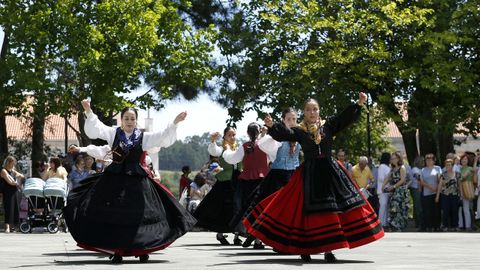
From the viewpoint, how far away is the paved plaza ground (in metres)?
12.2

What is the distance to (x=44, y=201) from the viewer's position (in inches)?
961

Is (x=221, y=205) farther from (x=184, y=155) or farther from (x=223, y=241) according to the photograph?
(x=184, y=155)

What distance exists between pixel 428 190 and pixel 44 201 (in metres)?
7.37

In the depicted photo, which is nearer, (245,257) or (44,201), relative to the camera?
(245,257)

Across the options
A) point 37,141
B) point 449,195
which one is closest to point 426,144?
point 449,195

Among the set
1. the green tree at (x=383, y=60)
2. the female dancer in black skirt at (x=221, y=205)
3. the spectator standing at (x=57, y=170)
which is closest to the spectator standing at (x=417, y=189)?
the green tree at (x=383, y=60)

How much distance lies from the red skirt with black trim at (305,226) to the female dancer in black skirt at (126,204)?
90cm

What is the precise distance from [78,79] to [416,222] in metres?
11.5

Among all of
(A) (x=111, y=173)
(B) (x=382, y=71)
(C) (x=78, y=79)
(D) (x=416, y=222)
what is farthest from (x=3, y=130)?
(A) (x=111, y=173)

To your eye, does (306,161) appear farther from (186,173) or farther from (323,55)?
(323,55)

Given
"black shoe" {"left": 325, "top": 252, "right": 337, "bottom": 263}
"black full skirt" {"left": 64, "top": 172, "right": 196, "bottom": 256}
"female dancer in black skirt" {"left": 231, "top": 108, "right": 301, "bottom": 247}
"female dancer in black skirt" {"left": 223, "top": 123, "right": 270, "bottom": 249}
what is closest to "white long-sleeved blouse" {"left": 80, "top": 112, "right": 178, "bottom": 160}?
"black full skirt" {"left": 64, "top": 172, "right": 196, "bottom": 256}

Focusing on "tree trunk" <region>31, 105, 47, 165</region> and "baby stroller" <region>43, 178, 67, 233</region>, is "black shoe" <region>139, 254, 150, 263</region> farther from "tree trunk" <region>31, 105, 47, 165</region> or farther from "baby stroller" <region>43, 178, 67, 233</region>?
"tree trunk" <region>31, 105, 47, 165</region>

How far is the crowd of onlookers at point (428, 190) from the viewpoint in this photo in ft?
78.3

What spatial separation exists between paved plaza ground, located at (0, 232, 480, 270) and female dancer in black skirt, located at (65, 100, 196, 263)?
25cm
